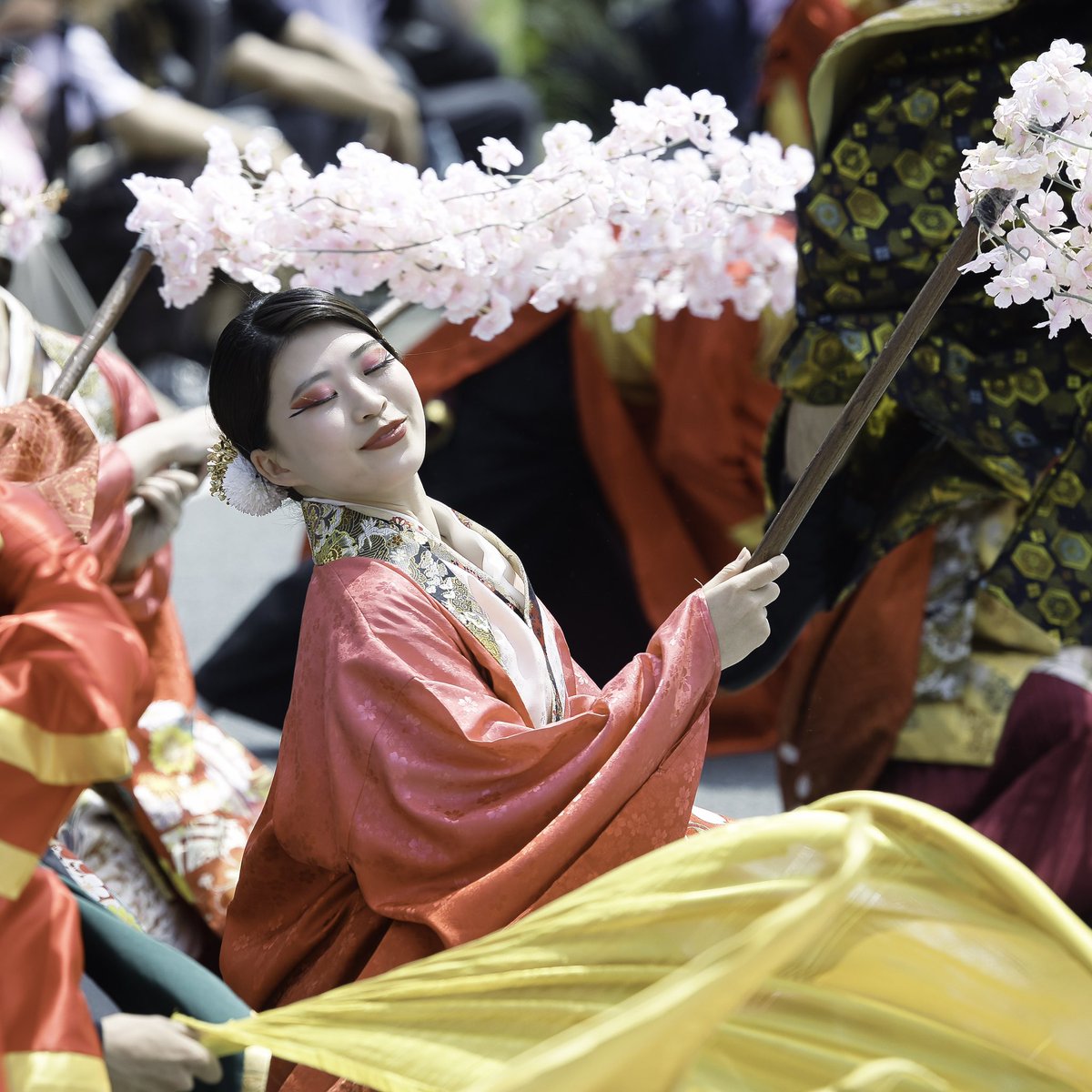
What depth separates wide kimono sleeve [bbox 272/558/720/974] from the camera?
1.52 m

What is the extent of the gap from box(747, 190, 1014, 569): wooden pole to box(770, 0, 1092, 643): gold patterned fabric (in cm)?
57

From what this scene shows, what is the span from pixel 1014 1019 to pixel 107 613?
79 cm

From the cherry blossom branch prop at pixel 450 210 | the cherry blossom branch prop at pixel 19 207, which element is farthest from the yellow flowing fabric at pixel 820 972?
the cherry blossom branch prop at pixel 19 207

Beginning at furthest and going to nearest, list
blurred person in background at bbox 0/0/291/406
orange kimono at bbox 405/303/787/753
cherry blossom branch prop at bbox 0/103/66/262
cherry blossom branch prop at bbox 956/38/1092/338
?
1. blurred person in background at bbox 0/0/291/406
2. orange kimono at bbox 405/303/787/753
3. cherry blossom branch prop at bbox 0/103/66/262
4. cherry blossom branch prop at bbox 956/38/1092/338

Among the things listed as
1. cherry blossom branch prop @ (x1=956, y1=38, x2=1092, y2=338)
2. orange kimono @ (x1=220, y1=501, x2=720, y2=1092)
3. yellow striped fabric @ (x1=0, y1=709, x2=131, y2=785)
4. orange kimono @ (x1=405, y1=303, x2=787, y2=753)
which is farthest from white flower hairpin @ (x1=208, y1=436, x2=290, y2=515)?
orange kimono @ (x1=405, y1=303, x2=787, y2=753)

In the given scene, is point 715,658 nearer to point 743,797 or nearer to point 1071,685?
point 1071,685

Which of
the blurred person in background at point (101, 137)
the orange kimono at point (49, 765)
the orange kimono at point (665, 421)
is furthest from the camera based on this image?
the blurred person in background at point (101, 137)

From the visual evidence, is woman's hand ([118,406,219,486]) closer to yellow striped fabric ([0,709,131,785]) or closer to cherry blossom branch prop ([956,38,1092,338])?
yellow striped fabric ([0,709,131,785])

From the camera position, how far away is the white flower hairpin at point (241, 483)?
170 centimetres

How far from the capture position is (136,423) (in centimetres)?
229

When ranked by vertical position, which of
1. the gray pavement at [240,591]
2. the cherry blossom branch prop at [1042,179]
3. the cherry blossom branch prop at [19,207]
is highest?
the cherry blossom branch prop at [1042,179]

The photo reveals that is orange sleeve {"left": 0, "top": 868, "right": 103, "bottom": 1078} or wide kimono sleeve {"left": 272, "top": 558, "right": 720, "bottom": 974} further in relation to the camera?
wide kimono sleeve {"left": 272, "top": 558, "right": 720, "bottom": 974}

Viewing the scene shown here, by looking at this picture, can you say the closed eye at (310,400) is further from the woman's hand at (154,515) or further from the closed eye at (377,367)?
the woman's hand at (154,515)

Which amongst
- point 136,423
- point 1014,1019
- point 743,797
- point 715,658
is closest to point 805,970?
point 1014,1019
